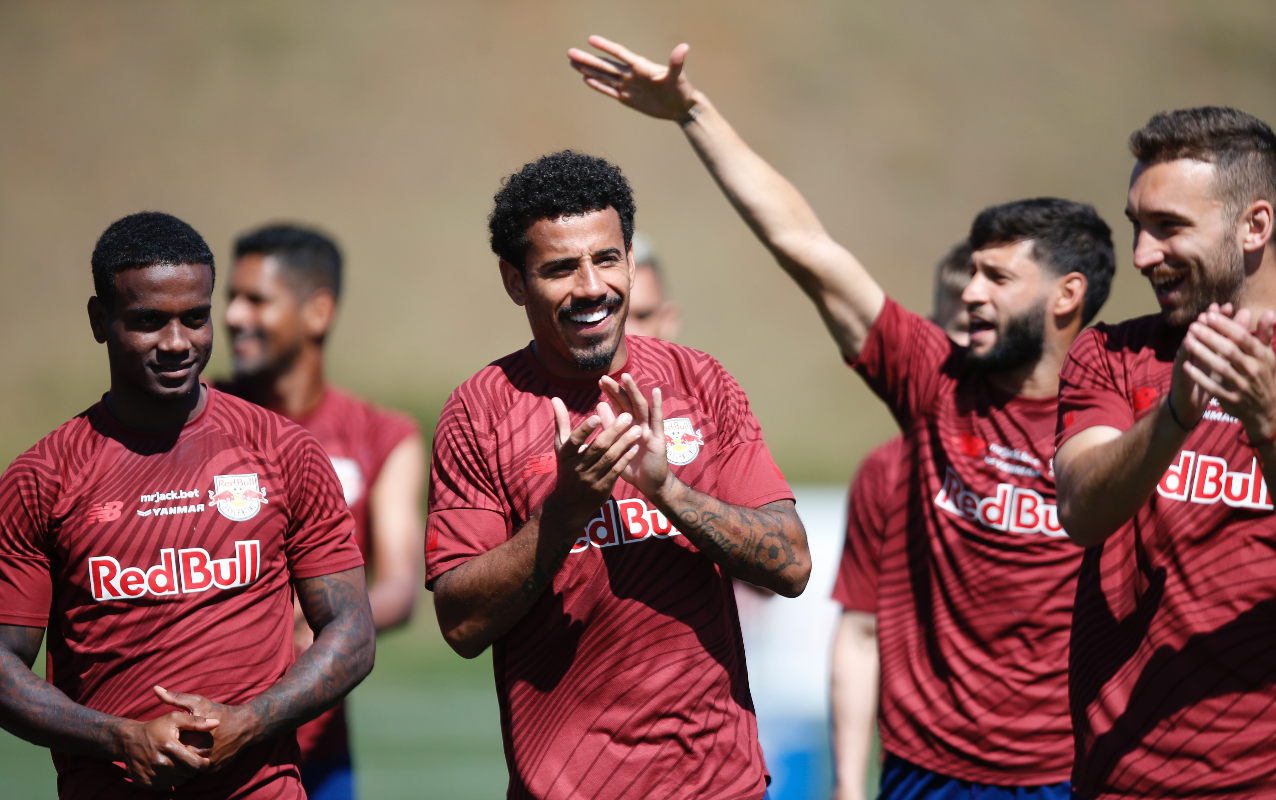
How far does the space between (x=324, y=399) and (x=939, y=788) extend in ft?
8.67

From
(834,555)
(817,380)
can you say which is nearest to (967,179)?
(817,380)

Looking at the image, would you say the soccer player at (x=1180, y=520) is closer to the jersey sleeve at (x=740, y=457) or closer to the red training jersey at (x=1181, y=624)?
the red training jersey at (x=1181, y=624)

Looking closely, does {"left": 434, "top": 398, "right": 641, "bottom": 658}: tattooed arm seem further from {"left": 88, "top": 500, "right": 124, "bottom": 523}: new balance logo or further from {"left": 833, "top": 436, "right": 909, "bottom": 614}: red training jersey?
{"left": 833, "top": 436, "right": 909, "bottom": 614}: red training jersey

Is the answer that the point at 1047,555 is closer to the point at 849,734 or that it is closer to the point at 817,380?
the point at 849,734

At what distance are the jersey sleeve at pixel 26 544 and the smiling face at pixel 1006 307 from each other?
2674 mm

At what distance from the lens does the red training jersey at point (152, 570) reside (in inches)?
98.7

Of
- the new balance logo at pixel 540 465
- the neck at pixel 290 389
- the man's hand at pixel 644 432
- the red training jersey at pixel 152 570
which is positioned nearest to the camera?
the man's hand at pixel 644 432

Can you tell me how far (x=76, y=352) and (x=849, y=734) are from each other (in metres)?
11.1

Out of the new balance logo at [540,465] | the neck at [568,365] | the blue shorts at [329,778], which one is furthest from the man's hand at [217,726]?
the blue shorts at [329,778]

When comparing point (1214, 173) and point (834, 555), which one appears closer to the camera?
point (1214, 173)

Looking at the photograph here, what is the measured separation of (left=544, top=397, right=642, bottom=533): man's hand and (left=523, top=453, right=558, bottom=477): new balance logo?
194 mm

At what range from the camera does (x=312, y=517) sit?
270 cm

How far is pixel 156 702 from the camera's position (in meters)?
2.52

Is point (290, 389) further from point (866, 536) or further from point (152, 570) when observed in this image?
point (866, 536)
